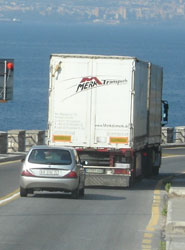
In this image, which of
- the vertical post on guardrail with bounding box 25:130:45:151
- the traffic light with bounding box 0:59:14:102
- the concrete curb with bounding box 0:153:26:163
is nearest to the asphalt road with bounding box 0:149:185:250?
the traffic light with bounding box 0:59:14:102

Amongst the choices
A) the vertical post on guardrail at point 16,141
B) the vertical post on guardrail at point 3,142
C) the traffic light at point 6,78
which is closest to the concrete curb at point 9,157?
the vertical post on guardrail at point 3,142

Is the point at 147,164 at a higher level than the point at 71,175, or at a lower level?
lower

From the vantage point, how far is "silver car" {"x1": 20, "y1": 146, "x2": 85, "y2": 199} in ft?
73.7

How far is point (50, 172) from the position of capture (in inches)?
888

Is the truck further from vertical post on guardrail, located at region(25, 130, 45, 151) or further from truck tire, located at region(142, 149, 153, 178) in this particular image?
vertical post on guardrail, located at region(25, 130, 45, 151)

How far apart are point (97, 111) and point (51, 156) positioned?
4.02m

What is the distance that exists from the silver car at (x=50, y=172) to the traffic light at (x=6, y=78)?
683cm

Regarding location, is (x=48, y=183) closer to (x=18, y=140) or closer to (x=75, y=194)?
(x=75, y=194)

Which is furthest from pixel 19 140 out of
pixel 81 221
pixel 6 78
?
pixel 81 221

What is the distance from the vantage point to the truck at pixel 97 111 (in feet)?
86.9

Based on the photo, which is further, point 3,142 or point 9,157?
point 3,142

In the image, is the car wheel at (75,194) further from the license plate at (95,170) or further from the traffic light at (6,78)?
the traffic light at (6,78)

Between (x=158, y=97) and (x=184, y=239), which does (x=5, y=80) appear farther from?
(x=184, y=239)

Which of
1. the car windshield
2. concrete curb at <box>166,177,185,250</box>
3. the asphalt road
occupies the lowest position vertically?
the asphalt road
